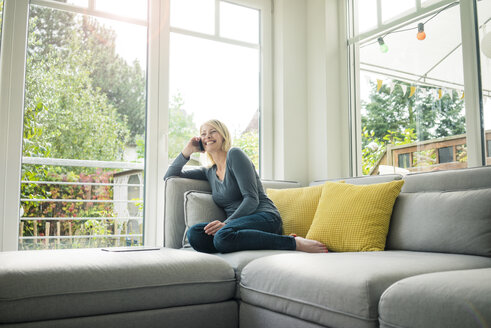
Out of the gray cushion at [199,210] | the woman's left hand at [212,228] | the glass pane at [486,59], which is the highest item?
the glass pane at [486,59]

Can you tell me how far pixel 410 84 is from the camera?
3100 millimetres

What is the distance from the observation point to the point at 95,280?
1693 mm

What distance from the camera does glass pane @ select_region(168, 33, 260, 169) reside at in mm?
3451

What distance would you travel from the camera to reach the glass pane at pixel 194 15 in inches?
138

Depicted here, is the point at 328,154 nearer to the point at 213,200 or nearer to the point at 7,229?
the point at 213,200

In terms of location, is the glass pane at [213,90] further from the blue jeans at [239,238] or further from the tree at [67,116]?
the blue jeans at [239,238]

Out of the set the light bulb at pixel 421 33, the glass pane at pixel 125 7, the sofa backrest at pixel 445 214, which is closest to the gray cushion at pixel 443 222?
the sofa backrest at pixel 445 214

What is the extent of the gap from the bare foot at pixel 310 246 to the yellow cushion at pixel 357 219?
6 centimetres

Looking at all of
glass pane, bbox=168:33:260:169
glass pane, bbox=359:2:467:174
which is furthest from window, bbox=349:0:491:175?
glass pane, bbox=168:33:260:169

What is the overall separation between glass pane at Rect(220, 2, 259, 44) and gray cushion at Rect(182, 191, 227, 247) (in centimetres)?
157

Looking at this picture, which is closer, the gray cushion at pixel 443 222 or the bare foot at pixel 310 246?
the gray cushion at pixel 443 222

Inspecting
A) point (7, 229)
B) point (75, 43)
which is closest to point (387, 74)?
point (75, 43)

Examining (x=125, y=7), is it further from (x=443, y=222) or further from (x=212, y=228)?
(x=443, y=222)

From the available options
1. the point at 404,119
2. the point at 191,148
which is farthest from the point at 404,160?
the point at 191,148
